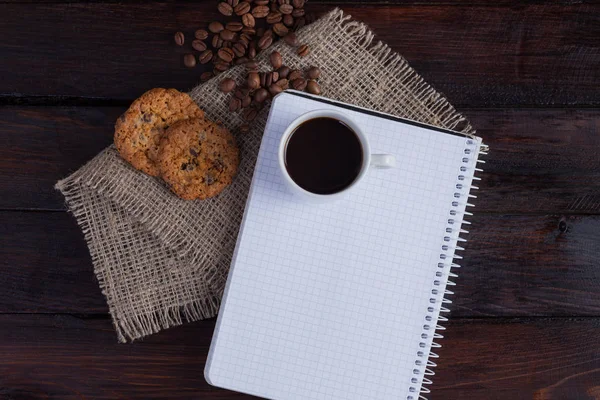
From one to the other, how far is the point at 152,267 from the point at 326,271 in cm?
38

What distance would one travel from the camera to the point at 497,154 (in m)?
1.19

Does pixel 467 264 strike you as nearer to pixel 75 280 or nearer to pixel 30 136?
pixel 75 280

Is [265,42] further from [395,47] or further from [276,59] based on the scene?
[395,47]

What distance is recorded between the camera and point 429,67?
3.91ft

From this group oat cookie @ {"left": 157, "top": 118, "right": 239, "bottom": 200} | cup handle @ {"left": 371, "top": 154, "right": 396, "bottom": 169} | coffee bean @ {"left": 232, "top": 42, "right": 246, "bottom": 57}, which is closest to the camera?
cup handle @ {"left": 371, "top": 154, "right": 396, "bottom": 169}

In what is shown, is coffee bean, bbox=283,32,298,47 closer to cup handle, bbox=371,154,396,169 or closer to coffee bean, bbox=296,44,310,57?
coffee bean, bbox=296,44,310,57

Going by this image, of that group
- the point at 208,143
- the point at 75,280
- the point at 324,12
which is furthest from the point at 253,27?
the point at 75,280

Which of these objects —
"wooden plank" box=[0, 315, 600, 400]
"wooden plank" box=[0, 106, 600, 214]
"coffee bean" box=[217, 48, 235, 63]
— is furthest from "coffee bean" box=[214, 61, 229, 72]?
"wooden plank" box=[0, 315, 600, 400]

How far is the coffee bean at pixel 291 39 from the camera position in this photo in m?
1.12

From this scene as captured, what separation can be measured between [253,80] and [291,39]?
124mm

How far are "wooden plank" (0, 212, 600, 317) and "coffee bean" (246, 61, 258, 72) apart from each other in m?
0.51

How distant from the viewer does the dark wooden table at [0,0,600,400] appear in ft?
3.87

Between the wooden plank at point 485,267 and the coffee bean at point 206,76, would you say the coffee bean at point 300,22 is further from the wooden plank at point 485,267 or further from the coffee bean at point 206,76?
the wooden plank at point 485,267

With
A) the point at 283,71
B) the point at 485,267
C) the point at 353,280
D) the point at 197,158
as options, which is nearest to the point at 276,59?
the point at 283,71
